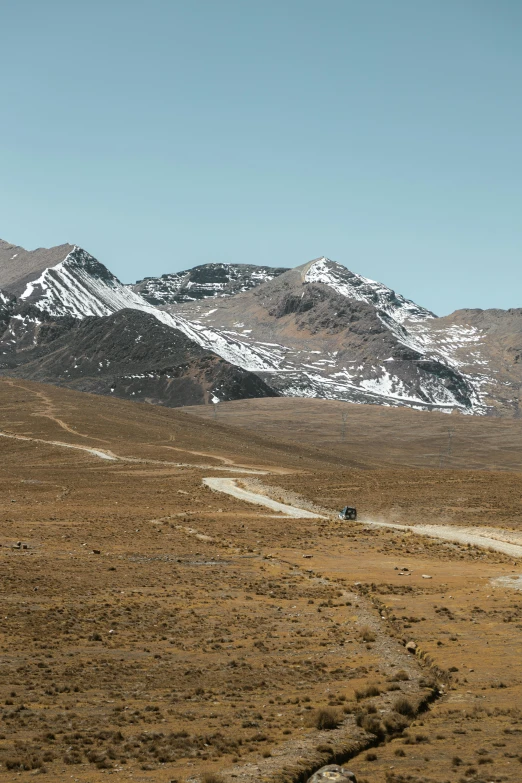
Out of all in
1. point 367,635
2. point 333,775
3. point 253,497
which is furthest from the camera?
point 253,497

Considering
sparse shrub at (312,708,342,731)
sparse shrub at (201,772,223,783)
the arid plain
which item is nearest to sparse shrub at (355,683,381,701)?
the arid plain

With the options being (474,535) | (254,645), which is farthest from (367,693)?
(474,535)

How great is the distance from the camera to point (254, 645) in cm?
2750

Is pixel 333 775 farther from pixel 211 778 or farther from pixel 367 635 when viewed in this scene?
pixel 367 635

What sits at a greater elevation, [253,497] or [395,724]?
[395,724]

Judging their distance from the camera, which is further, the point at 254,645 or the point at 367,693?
the point at 254,645

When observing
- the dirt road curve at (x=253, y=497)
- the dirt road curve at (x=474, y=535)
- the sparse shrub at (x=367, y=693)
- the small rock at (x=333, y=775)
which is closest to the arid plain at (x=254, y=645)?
the sparse shrub at (x=367, y=693)

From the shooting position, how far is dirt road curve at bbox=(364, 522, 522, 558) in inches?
2069

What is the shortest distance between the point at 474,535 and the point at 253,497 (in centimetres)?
2467

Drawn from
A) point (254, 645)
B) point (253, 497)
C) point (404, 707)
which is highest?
point (404, 707)

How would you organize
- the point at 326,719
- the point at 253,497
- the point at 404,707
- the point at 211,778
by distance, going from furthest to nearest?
1. the point at 253,497
2. the point at 404,707
3. the point at 326,719
4. the point at 211,778

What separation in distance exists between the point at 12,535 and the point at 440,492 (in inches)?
1526

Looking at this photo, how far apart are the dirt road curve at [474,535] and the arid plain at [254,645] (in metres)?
0.42

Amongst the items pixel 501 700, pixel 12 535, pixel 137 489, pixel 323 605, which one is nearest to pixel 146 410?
pixel 137 489
